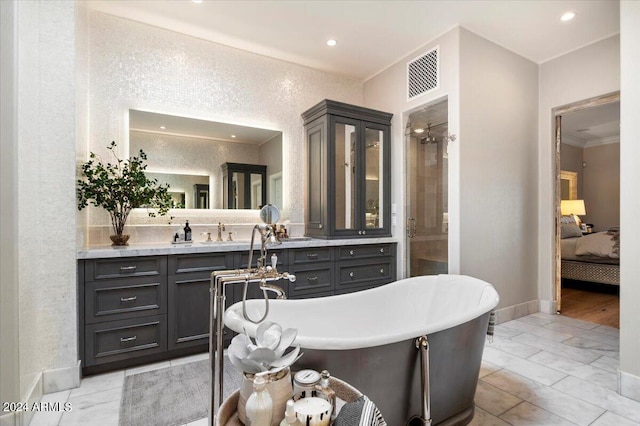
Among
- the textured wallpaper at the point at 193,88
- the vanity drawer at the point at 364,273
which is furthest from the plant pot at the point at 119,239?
the vanity drawer at the point at 364,273

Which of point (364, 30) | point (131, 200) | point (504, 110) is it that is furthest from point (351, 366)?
point (504, 110)

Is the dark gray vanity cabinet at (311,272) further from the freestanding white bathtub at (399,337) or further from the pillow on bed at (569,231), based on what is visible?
the pillow on bed at (569,231)

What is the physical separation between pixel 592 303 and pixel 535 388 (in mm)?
2898

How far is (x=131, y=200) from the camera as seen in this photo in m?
2.72

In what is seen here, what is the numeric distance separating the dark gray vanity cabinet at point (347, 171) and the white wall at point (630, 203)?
2.13 m

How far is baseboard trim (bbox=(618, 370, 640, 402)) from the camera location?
81.4 inches

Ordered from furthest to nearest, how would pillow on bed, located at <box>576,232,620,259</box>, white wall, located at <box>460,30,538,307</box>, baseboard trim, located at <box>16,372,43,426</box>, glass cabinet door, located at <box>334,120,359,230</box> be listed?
pillow on bed, located at <box>576,232,620,259</box>
glass cabinet door, located at <box>334,120,359,230</box>
white wall, located at <box>460,30,538,307</box>
baseboard trim, located at <box>16,372,43,426</box>

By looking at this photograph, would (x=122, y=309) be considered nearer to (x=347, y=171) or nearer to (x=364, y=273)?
(x=364, y=273)

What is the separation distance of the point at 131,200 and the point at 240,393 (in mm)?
2178

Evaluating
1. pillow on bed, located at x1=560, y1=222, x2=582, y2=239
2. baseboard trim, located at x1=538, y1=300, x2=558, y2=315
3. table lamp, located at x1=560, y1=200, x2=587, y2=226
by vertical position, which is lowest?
baseboard trim, located at x1=538, y1=300, x2=558, y2=315

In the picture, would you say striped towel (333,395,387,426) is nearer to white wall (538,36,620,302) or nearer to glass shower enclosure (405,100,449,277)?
glass shower enclosure (405,100,449,277)

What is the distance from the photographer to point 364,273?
11.8 ft

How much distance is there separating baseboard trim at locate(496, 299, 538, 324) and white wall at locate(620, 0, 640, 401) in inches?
52.2

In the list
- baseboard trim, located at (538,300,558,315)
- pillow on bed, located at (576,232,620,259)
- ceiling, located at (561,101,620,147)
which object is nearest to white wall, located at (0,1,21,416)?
baseboard trim, located at (538,300,558,315)
